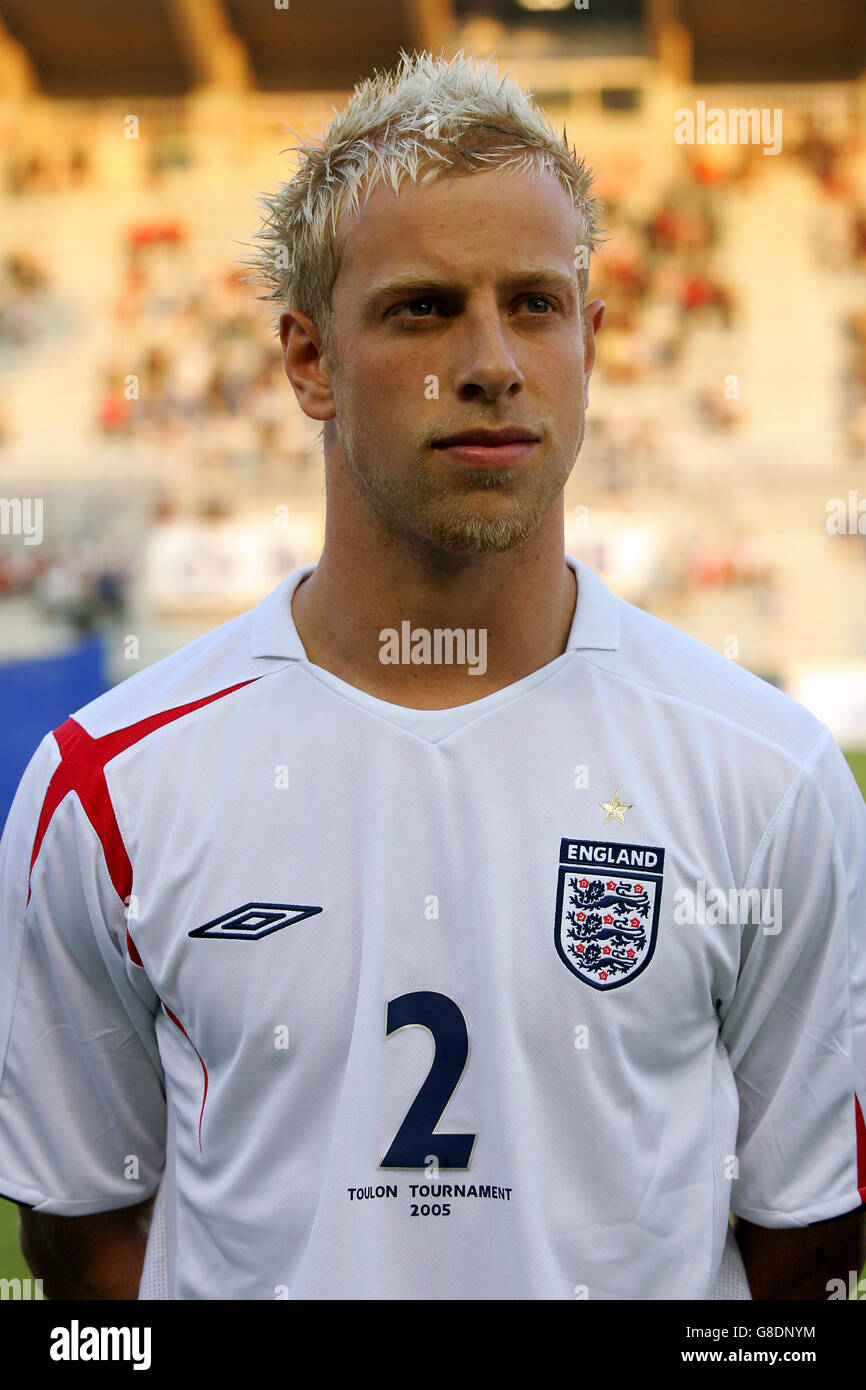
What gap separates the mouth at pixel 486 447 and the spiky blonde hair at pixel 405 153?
0.88ft

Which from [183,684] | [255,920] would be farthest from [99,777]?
[255,920]

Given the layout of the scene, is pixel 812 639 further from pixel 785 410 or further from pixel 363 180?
pixel 363 180

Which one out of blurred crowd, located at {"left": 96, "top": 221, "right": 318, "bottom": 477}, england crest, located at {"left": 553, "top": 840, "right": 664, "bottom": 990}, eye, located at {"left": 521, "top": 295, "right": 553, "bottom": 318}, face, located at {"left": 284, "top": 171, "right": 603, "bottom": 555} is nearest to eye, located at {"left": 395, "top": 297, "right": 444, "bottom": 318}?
face, located at {"left": 284, "top": 171, "right": 603, "bottom": 555}

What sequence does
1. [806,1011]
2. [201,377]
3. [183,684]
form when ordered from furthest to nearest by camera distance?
1. [201,377]
2. [183,684]
3. [806,1011]

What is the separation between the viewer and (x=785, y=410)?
576 inches

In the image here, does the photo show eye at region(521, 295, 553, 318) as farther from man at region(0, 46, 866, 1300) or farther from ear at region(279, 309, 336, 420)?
ear at region(279, 309, 336, 420)

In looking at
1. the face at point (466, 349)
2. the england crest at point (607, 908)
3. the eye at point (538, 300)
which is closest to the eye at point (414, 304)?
the face at point (466, 349)

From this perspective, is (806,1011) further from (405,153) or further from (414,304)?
(405,153)

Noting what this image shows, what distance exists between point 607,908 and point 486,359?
2.22 ft

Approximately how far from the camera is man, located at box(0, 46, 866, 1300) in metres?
1.67

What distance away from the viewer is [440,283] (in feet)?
5.48

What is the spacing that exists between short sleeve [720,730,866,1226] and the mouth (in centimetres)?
55

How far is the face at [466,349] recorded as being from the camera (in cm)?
167

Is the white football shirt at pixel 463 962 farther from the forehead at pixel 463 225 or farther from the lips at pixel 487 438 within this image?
the forehead at pixel 463 225
